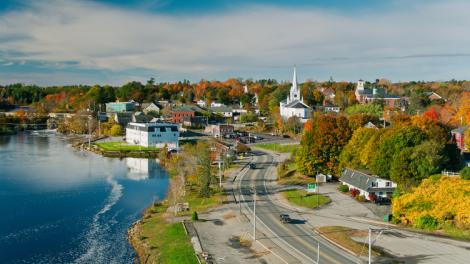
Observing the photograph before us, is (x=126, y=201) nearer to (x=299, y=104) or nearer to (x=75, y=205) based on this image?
(x=75, y=205)

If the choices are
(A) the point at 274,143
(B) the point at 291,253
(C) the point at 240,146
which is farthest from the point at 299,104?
(B) the point at 291,253

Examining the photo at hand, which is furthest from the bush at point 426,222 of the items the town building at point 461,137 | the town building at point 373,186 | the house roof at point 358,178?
the town building at point 461,137

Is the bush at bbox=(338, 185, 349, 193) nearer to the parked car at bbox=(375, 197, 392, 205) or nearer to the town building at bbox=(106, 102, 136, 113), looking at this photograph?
the parked car at bbox=(375, 197, 392, 205)

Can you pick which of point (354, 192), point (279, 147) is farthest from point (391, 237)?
point (279, 147)

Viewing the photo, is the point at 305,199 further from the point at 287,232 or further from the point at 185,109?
the point at 185,109

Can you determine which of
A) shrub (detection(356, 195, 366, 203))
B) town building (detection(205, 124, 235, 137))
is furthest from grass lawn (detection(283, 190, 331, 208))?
town building (detection(205, 124, 235, 137))

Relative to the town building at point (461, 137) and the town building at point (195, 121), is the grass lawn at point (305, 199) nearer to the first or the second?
the town building at point (461, 137)
